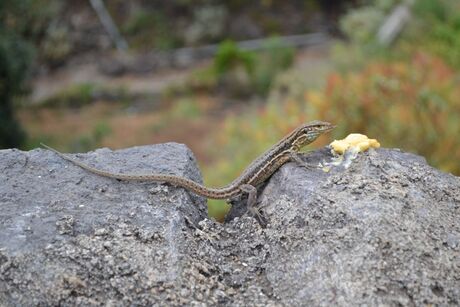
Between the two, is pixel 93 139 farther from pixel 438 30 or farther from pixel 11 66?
pixel 438 30

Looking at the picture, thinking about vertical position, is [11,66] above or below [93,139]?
above

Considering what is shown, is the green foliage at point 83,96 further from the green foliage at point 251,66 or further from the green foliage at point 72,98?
the green foliage at point 251,66

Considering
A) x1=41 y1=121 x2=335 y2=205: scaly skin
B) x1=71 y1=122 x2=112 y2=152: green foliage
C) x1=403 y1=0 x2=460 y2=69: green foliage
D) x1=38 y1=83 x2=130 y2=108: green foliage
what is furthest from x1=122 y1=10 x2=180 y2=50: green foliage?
x1=41 y1=121 x2=335 y2=205: scaly skin

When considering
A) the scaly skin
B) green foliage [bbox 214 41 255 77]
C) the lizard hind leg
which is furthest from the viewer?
green foliage [bbox 214 41 255 77]

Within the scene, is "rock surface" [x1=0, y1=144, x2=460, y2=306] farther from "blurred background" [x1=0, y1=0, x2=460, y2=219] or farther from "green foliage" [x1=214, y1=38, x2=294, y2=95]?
"green foliage" [x1=214, y1=38, x2=294, y2=95]

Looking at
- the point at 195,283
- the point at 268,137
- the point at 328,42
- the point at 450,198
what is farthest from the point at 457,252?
the point at 328,42

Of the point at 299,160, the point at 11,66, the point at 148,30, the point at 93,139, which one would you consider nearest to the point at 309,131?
the point at 299,160
